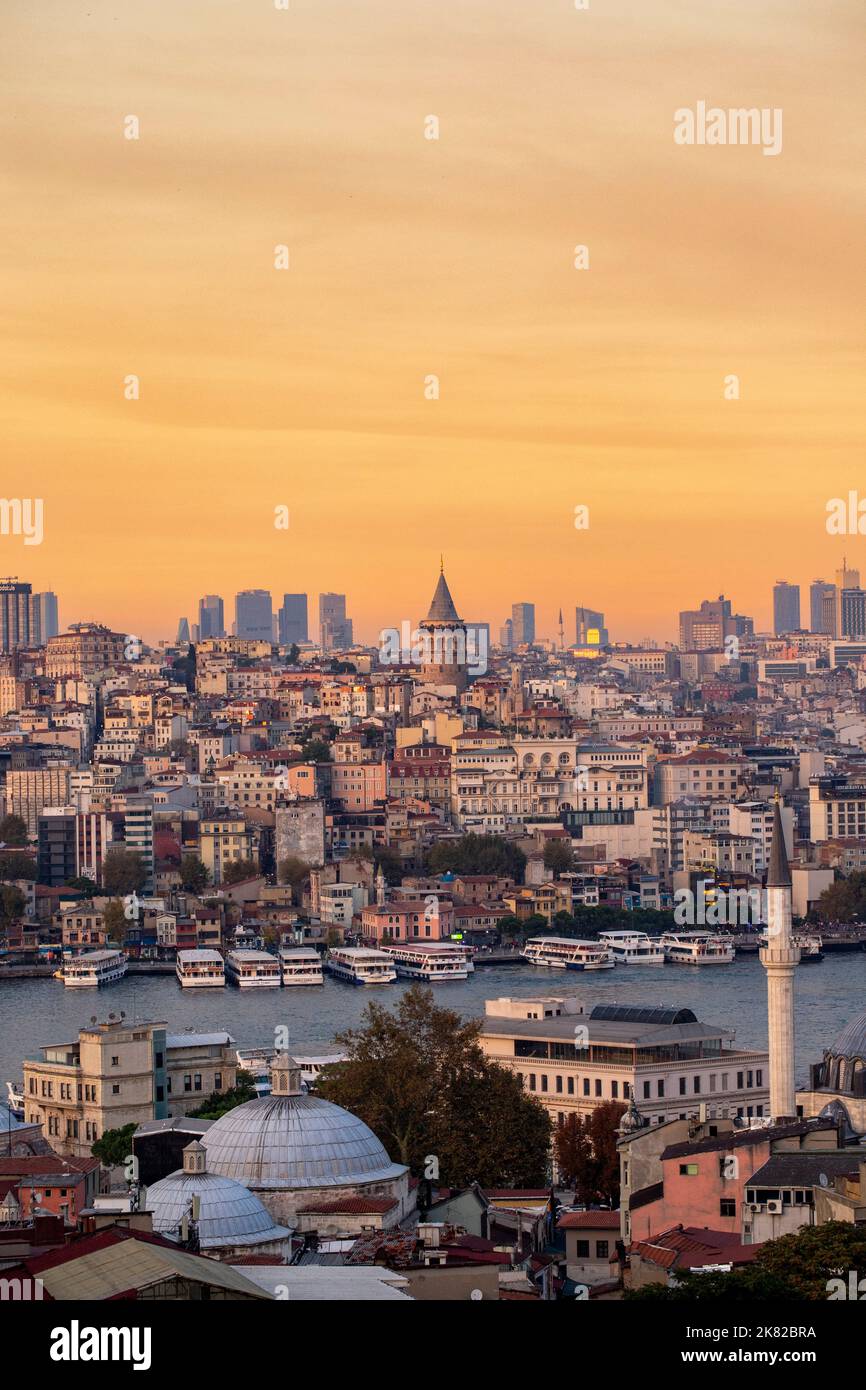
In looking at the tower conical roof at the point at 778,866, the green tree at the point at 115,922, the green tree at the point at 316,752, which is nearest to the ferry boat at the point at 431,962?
the green tree at the point at 115,922

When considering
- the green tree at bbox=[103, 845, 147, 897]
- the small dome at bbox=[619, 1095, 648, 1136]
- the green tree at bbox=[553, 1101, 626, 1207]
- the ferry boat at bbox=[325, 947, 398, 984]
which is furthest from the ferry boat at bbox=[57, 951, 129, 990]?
the small dome at bbox=[619, 1095, 648, 1136]

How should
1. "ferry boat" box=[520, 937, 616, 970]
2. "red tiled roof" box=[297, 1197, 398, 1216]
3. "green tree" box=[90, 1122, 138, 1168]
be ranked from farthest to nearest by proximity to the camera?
"ferry boat" box=[520, 937, 616, 970]
"green tree" box=[90, 1122, 138, 1168]
"red tiled roof" box=[297, 1197, 398, 1216]

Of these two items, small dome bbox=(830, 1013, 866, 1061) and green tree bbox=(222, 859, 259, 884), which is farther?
green tree bbox=(222, 859, 259, 884)

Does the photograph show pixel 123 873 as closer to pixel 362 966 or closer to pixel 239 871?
pixel 239 871

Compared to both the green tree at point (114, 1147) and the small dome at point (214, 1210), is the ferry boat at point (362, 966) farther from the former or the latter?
the small dome at point (214, 1210)

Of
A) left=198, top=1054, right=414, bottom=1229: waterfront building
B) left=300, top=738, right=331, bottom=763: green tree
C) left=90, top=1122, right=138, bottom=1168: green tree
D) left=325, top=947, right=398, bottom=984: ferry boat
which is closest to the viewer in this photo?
left=198, top=1054, right=414, bottom=1229: waterfront building

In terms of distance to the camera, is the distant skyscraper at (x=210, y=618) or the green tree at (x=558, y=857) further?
the distant skyscraper at (x=210, y=618)

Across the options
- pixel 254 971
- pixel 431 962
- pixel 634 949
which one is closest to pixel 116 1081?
pixel 254 971

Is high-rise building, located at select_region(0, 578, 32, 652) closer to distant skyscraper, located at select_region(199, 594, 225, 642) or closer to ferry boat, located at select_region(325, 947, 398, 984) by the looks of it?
distant skyscraper, located at select_region(199, 594, 225, 642)
